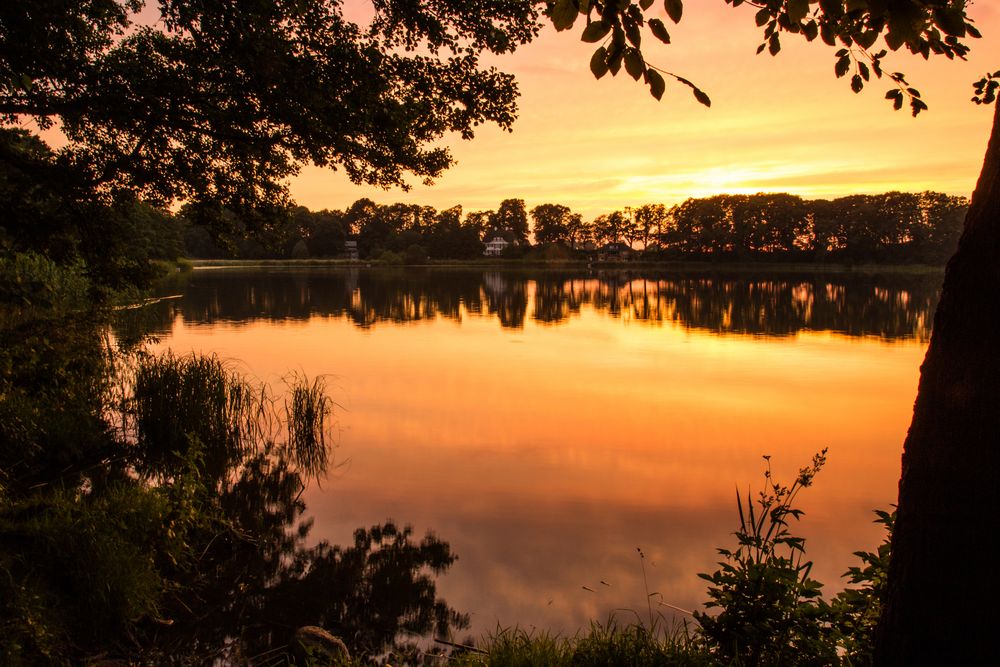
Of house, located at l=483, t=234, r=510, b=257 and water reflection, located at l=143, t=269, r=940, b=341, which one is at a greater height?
house, located at l=483, t=234, r=510, b=257

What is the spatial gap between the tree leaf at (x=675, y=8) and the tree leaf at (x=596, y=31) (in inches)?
11.8

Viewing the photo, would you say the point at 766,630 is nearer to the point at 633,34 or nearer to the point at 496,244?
the point at 633,34

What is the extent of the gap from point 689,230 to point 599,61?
118 m

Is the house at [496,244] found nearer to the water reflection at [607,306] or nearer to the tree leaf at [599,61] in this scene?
the water reflection at [607,306]

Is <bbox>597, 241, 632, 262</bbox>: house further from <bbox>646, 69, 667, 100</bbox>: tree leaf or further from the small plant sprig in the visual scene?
<bbox>646, 69, 667, 100</bbox>: tree leaf

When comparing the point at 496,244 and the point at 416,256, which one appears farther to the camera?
the point at 496,244

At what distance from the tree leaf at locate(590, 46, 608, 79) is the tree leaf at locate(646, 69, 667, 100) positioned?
20 centimetres

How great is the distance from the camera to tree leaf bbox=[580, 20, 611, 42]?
9.02ft

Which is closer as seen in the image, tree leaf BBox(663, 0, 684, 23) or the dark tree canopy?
tree leaf BBox(663, 0, 684, 23)

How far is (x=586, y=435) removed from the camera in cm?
1232

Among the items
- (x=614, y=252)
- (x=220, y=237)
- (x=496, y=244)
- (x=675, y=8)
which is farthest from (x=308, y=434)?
(x=496, y=244)

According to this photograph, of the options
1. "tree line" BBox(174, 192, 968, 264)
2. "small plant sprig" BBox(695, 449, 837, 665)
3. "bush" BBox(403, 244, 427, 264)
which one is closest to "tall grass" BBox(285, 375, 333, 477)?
"small plant sprig" BBox(695, 449, 837, 665)

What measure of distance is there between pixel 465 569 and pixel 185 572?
2737 mm

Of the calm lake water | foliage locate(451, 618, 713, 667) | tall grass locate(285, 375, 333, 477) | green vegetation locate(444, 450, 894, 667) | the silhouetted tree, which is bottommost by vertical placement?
the calm lake water
